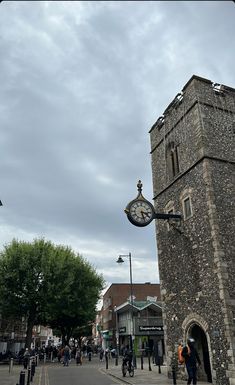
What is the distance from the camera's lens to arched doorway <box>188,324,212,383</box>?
54.4 ft

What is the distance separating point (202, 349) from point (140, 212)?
7112 mm

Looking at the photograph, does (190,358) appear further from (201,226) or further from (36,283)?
(36,283)

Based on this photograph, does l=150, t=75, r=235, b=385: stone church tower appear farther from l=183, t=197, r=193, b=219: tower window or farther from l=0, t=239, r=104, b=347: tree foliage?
l=0, t=239, r=104, b=347: tree foliage

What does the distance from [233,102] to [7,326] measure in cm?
3875

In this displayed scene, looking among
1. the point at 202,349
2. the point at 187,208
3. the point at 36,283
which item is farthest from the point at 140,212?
the point at 36,283

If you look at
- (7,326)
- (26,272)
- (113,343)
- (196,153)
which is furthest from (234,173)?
(113,343)

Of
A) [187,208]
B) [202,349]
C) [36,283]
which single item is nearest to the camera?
[202,349]

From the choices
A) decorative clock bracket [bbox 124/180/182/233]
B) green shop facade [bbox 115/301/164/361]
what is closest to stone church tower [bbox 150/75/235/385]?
decorative clock bracket [bbox 124/180/182/233]

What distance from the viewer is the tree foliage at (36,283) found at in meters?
31.2

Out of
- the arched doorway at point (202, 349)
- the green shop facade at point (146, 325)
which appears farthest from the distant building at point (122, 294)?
the arched doorway at point (202, 349)

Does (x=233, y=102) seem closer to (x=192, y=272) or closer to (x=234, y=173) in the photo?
(x=234, y=173)

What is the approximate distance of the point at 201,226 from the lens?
16938 millimetres

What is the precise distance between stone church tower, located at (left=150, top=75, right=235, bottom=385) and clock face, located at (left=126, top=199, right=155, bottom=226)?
221 centimetres

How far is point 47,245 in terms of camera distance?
112 ft
